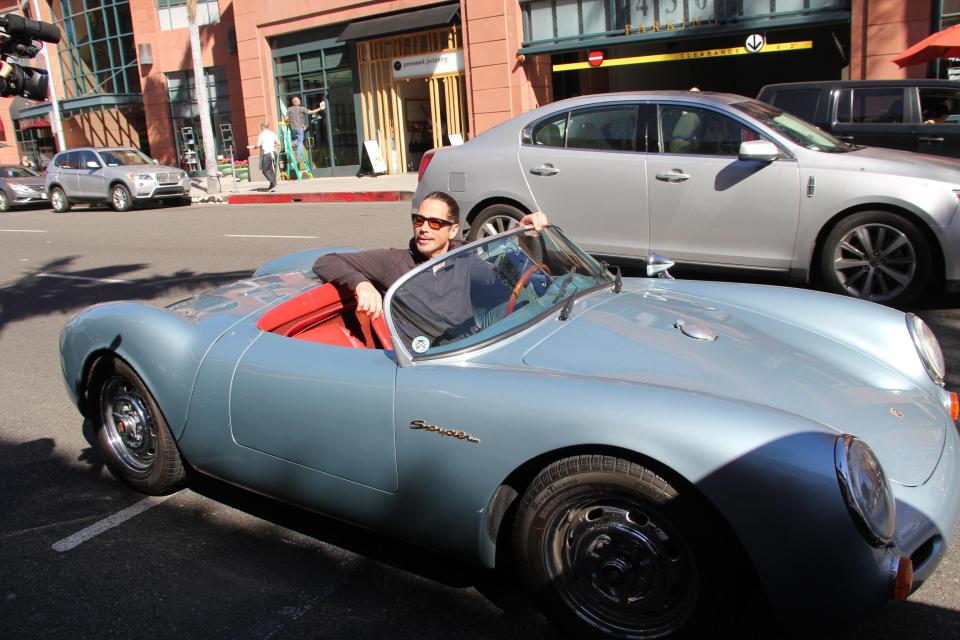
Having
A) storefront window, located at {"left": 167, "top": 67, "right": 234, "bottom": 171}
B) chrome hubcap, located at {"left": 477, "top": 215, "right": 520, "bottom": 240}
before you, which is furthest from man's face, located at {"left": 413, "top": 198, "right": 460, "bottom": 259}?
storefront window, located at {"left": 167, "top": 67, "right": 234, "bottom": 171}

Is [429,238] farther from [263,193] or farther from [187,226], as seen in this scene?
[263,193]

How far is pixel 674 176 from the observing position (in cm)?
640

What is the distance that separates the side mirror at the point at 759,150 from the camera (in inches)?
234

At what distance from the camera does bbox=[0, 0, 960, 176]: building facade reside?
55.5 ft

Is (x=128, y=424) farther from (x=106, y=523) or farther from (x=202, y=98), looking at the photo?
(x=202, y=98)

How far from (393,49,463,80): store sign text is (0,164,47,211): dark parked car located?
9.85m

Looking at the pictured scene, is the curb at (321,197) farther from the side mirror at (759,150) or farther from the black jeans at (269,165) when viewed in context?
the side mirror at (759,150)

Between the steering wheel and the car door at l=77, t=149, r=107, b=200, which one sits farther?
the car door at l=77, t=149, r=107, b=200

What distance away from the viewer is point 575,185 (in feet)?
22.4

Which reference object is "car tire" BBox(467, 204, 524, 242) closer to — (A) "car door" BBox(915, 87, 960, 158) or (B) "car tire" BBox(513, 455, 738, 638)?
(B) "car tire" BBox(513, 455, 738, 638)

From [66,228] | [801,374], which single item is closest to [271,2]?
[66,228]

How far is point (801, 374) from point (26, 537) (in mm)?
3216

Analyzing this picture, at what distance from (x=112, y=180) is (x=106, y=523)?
1721 cm

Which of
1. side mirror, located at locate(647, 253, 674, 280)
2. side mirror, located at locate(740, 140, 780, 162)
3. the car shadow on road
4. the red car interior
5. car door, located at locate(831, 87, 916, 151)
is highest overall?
car door, located at locate(831, 87, 916, 151)
